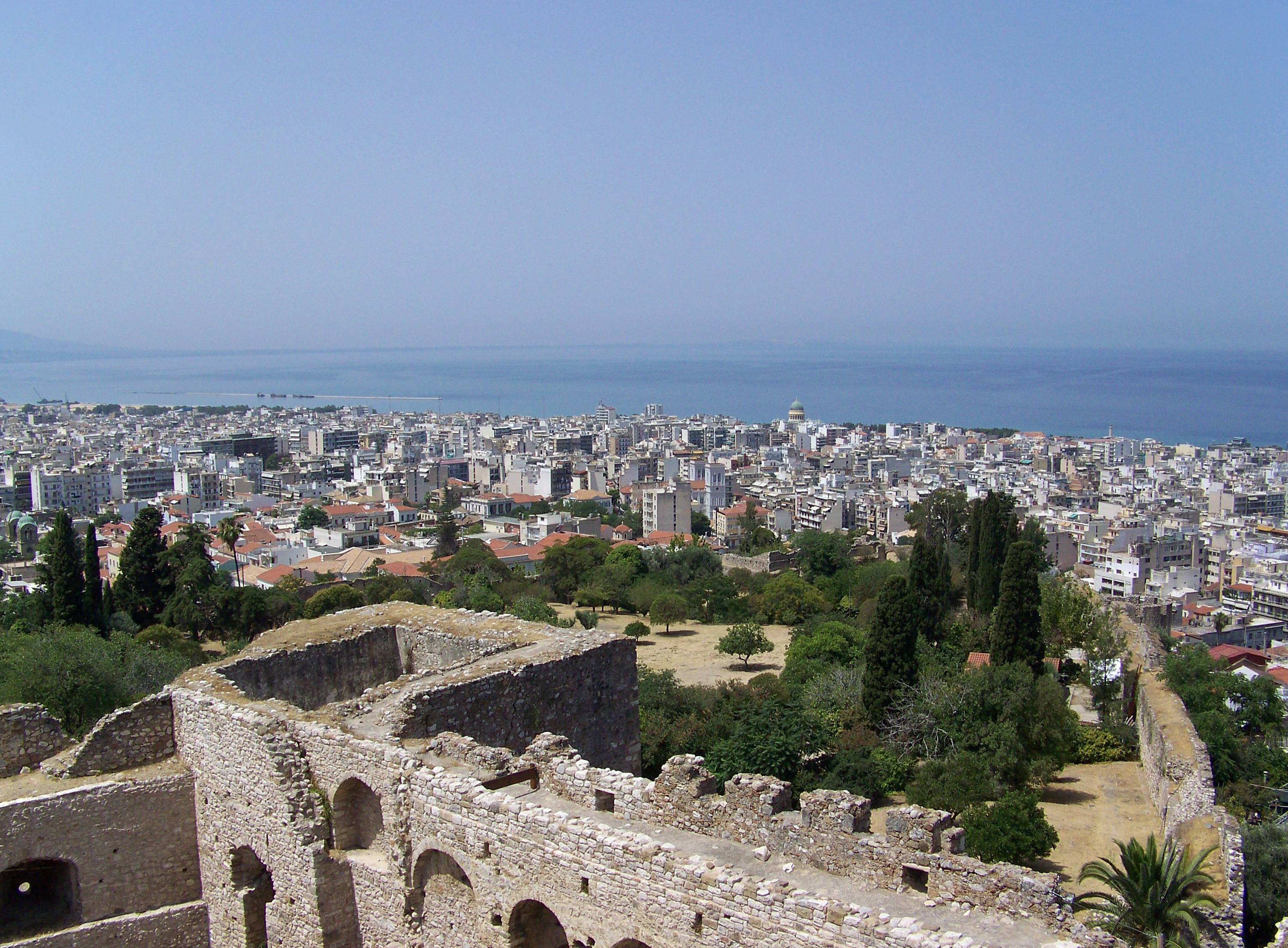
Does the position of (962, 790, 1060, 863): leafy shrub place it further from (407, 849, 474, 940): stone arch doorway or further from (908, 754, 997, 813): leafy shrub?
(407, 849, 474, 940): stone arch doorway

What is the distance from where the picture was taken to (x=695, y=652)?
122ft

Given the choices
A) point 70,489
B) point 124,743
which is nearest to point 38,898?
point 124,743

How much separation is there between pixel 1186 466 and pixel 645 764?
13340cm

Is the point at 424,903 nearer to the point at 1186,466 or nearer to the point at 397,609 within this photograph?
the point at 397,609

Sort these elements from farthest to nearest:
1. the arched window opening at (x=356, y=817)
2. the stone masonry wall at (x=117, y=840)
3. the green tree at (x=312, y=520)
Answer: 1. the green tree at (x=312, y=520)
2. the stone masonry wall at (x=117, y=840)
3. the arched window opening at (x=356, y=817)

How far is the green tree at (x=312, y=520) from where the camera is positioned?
253 ft

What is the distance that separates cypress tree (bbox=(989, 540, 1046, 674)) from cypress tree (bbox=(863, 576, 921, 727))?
214 centimetres

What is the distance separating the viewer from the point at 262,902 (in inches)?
381

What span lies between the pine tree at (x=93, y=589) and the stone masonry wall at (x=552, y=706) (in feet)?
80.9

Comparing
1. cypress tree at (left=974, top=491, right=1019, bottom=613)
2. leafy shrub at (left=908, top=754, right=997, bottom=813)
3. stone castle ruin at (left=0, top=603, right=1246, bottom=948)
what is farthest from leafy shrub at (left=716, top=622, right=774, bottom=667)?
stone castle ruin at (left=0, top=603, right=1246, bottom=948)

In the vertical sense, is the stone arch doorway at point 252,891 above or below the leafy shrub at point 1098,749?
above

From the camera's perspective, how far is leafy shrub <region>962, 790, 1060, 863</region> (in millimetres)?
13781

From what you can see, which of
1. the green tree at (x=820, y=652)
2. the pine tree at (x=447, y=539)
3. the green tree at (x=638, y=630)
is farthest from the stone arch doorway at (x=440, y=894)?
the pine tree at (x=447, y=539)

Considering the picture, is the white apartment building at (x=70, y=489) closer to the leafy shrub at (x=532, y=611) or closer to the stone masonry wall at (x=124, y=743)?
the leafy shrub at (x=532, y=611)
